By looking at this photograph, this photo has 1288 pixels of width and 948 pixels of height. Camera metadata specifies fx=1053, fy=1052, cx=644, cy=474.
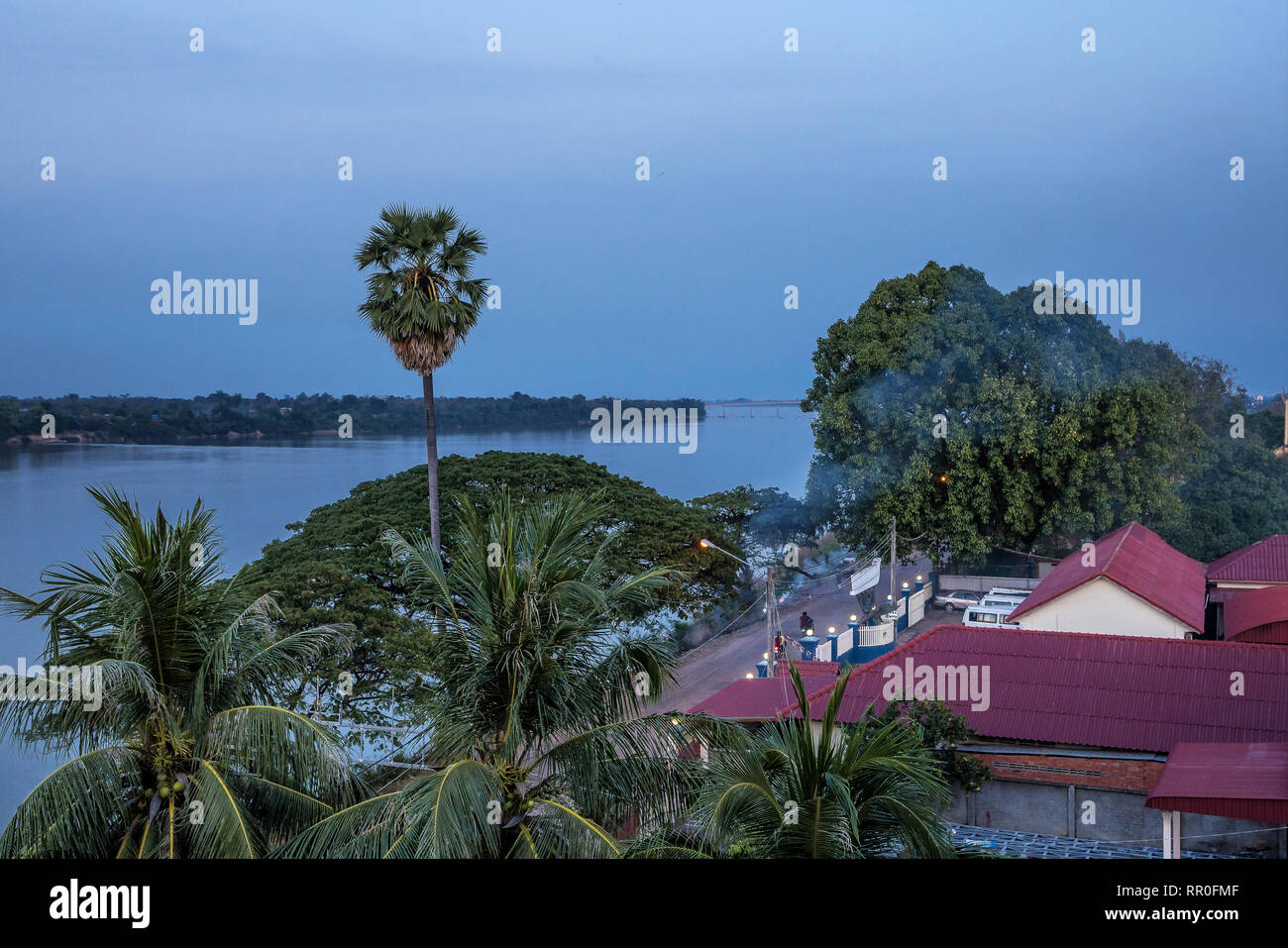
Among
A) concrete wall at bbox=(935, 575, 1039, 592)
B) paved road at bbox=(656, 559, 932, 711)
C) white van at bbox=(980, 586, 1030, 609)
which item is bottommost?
paved road at bbox=(656, 559, 932, 711)

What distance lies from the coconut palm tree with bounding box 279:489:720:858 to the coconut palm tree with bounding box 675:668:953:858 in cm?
95

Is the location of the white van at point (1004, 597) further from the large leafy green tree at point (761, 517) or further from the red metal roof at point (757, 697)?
the red metal roof at point (757, 697)

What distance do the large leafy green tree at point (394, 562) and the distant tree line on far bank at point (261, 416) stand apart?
1572cm

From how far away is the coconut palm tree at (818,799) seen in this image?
22.5 ft

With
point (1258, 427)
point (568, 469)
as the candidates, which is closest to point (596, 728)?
point (568, 469)

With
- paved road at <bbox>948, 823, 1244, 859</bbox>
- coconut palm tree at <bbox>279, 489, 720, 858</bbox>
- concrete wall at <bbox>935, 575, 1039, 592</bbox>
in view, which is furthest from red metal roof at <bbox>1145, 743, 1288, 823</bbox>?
concrete wall at <bbox>935, 575, 1039, 592</bbox>

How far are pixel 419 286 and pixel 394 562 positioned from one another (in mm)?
8509

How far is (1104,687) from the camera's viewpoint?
18125 millimetres

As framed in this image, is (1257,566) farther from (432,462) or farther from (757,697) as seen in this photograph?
(432,462)

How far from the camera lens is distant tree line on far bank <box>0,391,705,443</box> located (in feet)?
198

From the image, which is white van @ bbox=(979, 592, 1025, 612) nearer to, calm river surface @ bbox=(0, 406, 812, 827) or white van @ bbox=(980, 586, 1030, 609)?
white van @ bbox=(980, 586, 1030, 609)

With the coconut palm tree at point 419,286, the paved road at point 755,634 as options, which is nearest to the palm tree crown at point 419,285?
the coconut palm tree at point 419,286
